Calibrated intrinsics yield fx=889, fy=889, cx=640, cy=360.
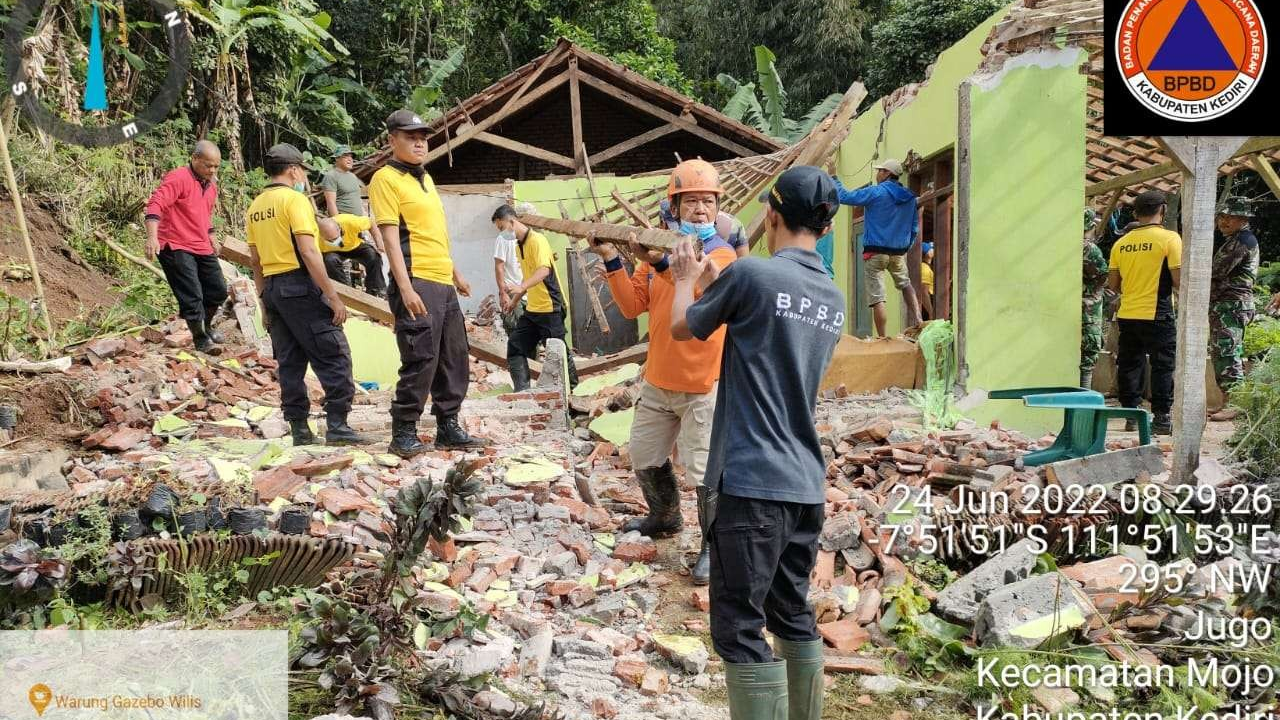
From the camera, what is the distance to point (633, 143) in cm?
1520

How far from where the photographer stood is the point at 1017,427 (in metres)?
7.15

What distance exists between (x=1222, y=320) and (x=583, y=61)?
10463 millimetres

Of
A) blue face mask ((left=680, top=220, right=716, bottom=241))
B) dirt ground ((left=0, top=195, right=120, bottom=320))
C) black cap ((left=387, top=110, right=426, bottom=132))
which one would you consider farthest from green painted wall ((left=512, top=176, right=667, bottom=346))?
blue face mask ((left=680, top=220, right=716, bottom=241))

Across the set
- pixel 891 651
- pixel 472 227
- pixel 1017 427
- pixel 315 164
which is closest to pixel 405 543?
pixel 891 651

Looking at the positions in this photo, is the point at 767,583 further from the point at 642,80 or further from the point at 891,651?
the point at 642,80

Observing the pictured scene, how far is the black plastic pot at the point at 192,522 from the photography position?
145 inches

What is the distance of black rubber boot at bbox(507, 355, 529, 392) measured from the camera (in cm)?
850

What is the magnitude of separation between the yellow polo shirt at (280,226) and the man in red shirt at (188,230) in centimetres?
214

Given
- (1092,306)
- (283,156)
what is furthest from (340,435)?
(1092,306)

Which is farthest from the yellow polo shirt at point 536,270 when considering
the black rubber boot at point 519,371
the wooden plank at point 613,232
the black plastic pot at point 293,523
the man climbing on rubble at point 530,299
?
the black plastic pot at point 293,523

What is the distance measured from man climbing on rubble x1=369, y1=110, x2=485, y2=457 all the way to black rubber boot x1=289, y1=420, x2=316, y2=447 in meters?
0.76

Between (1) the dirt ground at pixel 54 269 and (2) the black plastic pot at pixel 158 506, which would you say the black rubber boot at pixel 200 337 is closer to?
(1) the dirt ground at pixel 54 269

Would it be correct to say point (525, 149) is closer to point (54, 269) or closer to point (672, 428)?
point (54, 269)

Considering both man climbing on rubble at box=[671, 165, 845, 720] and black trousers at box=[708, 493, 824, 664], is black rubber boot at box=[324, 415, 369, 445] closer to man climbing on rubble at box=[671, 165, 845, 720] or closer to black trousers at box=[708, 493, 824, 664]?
man climbing on rubble at box=[671, 165, 845, 720]
